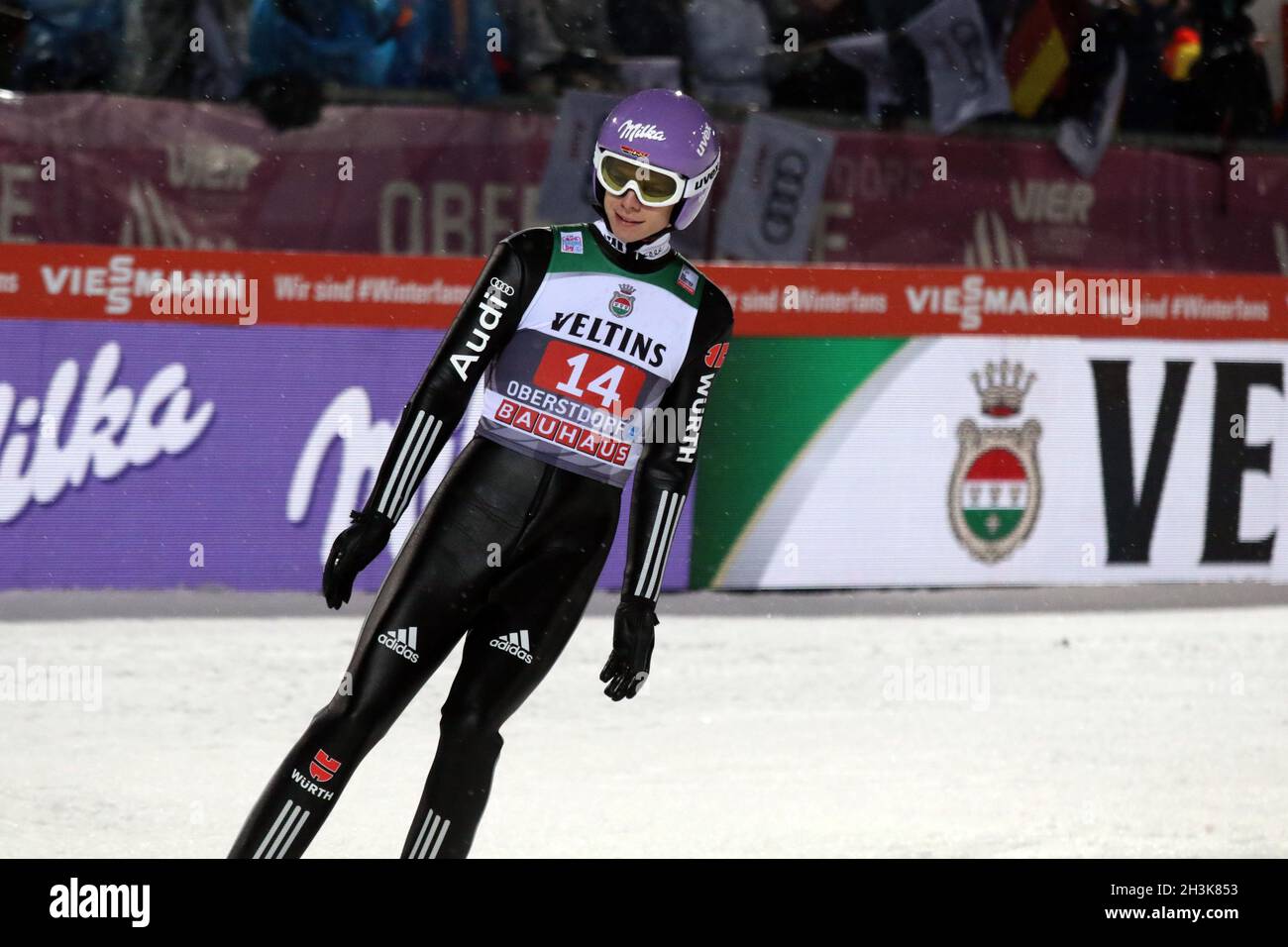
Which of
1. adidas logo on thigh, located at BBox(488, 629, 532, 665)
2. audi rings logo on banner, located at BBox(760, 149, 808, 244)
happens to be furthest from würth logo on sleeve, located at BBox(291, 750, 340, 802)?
audi rings logo on banner, located at BBox(760, 149, 808, 244)

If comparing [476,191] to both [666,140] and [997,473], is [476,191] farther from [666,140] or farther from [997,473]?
[666,140]

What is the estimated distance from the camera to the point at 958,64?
→ 1193 cm

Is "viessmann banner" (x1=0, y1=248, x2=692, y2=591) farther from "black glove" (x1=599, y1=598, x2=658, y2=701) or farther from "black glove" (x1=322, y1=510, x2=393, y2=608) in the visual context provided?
"black glove" (x1=322, y1=510, x2=393, y2=608)

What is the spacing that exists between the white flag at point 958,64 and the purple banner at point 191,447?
4.03m

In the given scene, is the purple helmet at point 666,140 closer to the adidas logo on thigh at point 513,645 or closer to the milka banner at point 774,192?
the adidas logo on thigh at point 513,645

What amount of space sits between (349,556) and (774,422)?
6097 millimetres

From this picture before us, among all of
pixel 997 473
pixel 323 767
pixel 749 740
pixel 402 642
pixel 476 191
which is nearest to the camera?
pixel 323 767

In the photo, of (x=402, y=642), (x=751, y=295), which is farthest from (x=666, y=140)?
(x=751, y=295)

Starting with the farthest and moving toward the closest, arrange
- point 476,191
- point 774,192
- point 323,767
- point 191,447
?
1. point 774,192
2. point 476,191
3. point 191,447
4. point 323,767

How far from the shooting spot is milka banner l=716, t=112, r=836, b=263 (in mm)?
11242

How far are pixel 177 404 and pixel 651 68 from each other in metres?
3.73

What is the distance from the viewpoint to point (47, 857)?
5.04m

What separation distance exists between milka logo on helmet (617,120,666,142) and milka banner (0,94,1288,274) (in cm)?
616
